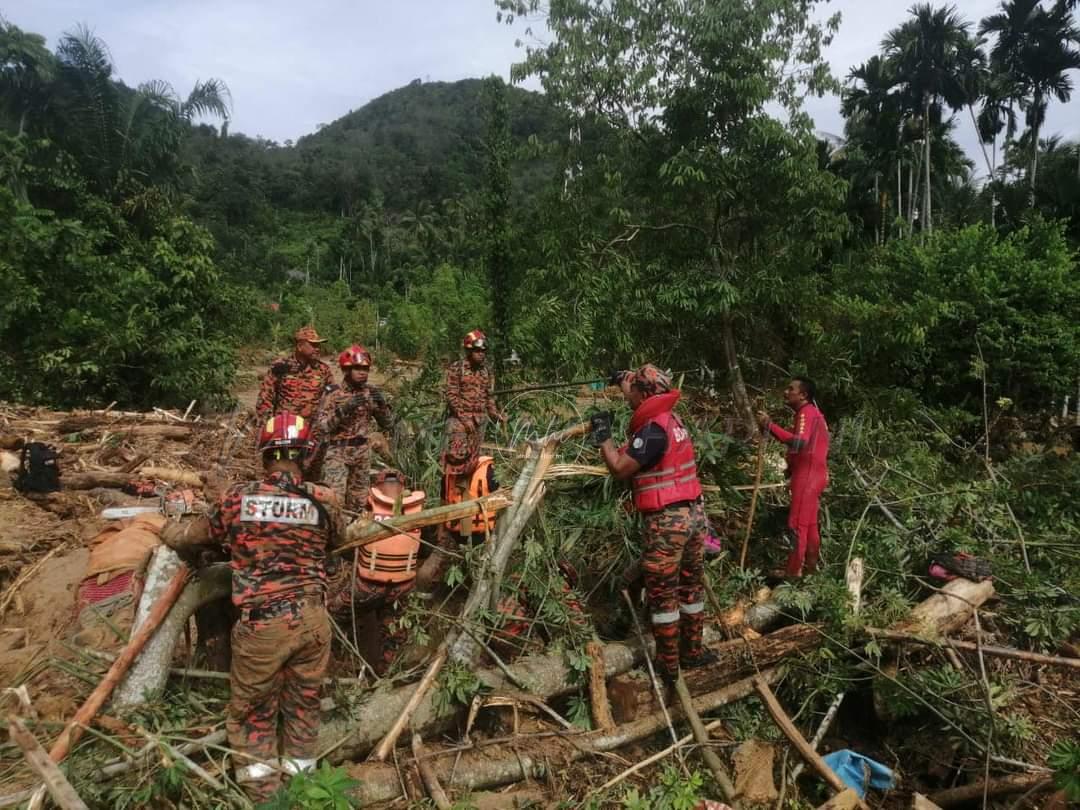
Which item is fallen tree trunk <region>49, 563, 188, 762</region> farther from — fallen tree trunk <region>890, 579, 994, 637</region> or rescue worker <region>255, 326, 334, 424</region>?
fallen tree trunk <region>890, 579, 994, 637</region>

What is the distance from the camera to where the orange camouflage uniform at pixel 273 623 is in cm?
283

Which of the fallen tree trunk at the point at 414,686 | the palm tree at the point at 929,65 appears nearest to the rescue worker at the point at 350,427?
the fallen tree trunk at the point at 414,686

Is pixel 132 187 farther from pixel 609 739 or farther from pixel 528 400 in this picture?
pixel 609 739

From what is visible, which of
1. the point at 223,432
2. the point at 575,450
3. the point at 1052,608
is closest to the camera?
the point at 1052,608

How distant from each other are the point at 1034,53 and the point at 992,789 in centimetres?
3169

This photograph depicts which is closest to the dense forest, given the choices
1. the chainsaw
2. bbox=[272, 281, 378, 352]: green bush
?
the chainsaw

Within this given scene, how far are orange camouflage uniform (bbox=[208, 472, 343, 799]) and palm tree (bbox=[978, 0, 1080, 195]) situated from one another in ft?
97.7

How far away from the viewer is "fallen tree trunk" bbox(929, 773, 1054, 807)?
3398 millimetres

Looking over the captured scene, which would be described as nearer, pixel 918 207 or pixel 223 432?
pixel 223 432

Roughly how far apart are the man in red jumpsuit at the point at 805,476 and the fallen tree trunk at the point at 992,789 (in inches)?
62.0

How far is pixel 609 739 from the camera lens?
3.65 m

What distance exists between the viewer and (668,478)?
154 inches

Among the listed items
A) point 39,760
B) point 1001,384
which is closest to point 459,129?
point 1001,384

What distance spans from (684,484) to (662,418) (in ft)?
1.42
